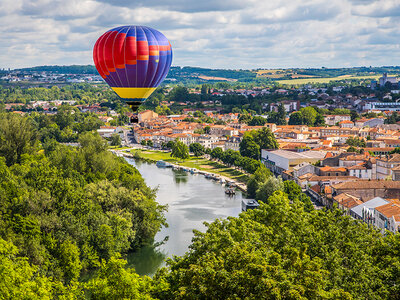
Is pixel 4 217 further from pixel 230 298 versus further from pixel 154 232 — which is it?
pixel 230 298

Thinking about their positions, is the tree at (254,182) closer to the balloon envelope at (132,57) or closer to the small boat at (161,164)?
the small boat at (161,164)

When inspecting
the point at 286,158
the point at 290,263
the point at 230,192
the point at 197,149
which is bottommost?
the point at 230,192

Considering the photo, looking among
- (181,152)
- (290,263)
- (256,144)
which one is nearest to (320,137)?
(256,144)

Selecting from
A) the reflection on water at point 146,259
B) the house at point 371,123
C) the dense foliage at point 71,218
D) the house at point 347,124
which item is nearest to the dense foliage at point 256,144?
the house at point 347,124

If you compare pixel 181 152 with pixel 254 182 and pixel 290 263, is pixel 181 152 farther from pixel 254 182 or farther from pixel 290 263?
pixel 290 263

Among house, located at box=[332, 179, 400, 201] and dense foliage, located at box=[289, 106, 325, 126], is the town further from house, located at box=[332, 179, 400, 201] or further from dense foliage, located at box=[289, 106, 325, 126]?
dense foliage, located at box=[289, 106, 325, 126]

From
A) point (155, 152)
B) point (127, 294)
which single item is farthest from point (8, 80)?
point (127, 294)
